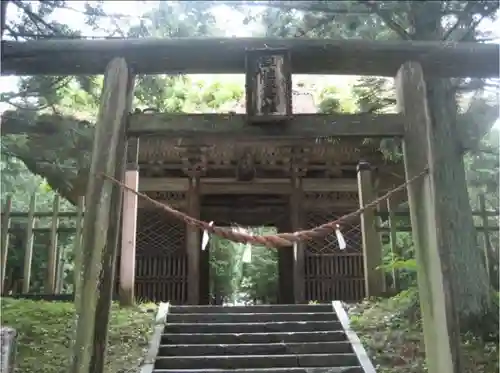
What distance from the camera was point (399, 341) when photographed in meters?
6.63

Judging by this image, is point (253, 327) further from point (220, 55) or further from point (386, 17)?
point (386, 17)

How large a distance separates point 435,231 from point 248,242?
1.48 m

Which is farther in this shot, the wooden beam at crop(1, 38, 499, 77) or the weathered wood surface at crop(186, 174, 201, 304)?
the weathered wood surface at crop(186, 174, 201, 304)

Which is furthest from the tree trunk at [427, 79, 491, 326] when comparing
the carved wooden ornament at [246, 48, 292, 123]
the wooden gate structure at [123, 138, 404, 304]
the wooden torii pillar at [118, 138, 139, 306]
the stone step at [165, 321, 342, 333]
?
the wooden gate structure at [123, 138, 404, 304]

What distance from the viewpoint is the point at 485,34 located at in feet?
22.1

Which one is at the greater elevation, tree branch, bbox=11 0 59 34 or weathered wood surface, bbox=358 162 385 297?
tree branch, bbox=11 0 59 34

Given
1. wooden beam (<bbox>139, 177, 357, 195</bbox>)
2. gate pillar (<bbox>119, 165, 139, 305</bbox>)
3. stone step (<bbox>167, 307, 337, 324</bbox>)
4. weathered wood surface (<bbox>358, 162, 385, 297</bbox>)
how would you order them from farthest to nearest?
A: wooden beam (<bbox>139, 177, 357, 195</bbox>)
weathered wood surface (<bbox>358, 162, 385, 297</bbox>)
gate pillar (<bbox>119, 165, 139, 305</bbox>)
stone step (<bbox>167, 307, 337, 324</bbox>)

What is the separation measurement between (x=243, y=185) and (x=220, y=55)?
840cm

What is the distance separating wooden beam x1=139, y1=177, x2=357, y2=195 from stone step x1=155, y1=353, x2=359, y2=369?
259 inches

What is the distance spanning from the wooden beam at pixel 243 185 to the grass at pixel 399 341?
499 centimetres

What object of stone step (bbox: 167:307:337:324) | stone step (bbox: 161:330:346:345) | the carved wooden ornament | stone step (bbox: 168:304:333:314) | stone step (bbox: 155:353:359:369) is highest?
the carved wooden ornament

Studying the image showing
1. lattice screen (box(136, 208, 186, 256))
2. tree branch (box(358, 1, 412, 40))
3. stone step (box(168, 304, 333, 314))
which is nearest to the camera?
tree branch (box(358, 1, 412, 40))

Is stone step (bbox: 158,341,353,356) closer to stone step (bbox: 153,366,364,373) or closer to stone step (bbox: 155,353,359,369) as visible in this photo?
stone step (bbox: 155,353,359,369)

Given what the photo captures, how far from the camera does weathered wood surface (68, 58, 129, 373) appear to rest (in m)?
4.18
